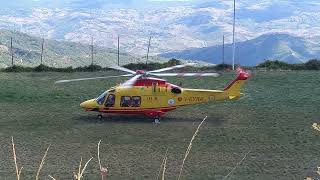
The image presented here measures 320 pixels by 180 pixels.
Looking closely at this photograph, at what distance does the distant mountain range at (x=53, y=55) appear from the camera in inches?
3713

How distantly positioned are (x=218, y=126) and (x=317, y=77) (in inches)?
433

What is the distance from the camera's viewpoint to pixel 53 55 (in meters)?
104

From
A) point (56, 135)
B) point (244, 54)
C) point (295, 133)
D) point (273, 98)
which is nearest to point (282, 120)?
point (295, 133)

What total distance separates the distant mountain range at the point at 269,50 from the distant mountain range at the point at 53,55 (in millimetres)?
44447

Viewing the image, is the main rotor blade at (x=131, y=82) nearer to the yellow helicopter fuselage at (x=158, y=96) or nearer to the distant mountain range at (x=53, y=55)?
the yellow helicopter fuselage at (x=158, y=96)

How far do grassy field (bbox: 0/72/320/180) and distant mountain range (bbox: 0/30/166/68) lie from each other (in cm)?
5698

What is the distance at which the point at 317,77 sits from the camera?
29.0 meters

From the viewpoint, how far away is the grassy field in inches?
610

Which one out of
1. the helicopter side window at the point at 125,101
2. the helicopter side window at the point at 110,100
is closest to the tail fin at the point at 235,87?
the helicopter side window at the point at 125,101

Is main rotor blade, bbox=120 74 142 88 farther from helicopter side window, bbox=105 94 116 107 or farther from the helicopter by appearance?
helicopter side window, bbox=105 94 116 107

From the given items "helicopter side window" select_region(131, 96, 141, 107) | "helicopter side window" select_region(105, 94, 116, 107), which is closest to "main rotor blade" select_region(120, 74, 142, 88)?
"helicopter side window" select_region(131, 96, 141, 107)

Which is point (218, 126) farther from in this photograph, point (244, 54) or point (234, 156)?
point (244, 54)

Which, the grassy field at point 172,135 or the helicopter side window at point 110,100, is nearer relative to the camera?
the grassy field at point 172,135

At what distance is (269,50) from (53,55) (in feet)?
279
